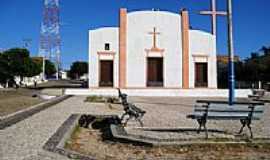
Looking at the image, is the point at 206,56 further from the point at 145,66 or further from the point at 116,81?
the point at 116,81

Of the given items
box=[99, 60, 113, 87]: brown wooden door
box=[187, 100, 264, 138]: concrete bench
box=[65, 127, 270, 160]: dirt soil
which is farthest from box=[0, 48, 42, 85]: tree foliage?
box=[65, 127, 270, 160]: dirt soil

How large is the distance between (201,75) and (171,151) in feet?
116

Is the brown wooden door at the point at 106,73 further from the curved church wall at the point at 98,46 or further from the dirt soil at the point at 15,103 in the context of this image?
the dirt soil at the point at 15,103

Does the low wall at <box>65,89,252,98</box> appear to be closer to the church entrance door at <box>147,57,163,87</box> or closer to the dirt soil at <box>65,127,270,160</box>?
the church entrance door at <box>147,57,163,87</box>

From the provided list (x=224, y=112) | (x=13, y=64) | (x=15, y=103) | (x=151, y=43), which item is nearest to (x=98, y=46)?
(x=151, y=43)

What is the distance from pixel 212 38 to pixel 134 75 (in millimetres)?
9694

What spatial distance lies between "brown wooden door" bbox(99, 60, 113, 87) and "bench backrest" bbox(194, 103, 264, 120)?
30.8 meters

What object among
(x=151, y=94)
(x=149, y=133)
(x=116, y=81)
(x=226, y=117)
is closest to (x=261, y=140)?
(x=226, y=117)

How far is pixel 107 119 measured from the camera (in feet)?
43.8

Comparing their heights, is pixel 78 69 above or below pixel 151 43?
above

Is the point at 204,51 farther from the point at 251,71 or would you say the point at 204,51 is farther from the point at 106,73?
the point at 251,71

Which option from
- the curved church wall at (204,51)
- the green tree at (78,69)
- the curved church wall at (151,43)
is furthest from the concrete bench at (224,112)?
the green tree at (78,69)

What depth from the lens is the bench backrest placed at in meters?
9.86

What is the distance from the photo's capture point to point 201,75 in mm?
42719
